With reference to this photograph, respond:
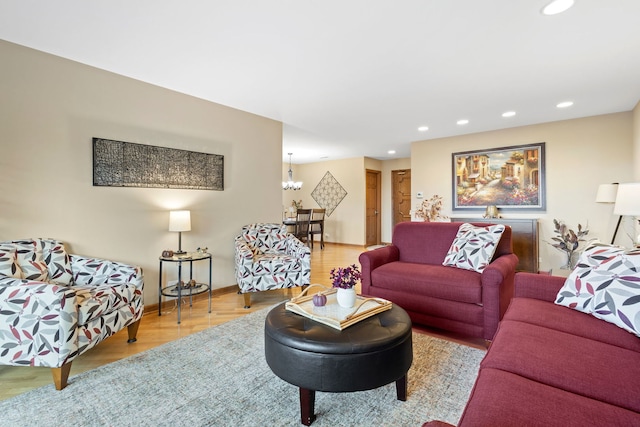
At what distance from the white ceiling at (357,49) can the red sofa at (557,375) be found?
6.18 ft

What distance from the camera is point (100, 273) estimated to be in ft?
8.18

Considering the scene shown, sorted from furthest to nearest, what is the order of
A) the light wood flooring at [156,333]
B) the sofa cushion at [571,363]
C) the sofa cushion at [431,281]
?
the sofa cushion at [431,281] < the light wood flooring at [156,333] < the sofa cushion at [571,363]

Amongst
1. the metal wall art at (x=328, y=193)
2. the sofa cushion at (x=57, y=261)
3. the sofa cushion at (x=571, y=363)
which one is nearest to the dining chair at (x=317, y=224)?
the metal wall art at (x=328, y=193)

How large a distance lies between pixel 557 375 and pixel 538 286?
106cm

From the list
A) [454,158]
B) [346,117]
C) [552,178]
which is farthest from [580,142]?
[346,117]

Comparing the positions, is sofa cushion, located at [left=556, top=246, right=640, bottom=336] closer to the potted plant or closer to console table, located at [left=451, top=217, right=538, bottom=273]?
the potted plant

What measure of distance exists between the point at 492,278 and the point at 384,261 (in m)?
1.04

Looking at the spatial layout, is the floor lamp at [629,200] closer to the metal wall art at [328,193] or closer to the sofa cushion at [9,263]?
the sofa cushion at [9,263]

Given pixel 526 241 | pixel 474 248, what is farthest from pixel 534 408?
pixel 526 241

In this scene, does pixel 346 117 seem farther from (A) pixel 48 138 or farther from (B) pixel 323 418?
(B) pixel 323 418

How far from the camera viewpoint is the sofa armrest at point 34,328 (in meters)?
1.78

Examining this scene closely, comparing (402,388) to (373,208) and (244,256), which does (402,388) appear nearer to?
(244,256)

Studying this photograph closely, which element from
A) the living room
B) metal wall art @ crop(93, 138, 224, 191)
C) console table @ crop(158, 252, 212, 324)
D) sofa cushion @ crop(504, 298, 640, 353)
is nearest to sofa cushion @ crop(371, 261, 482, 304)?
sofa cushion @ crop(504, 298, 640, 353)

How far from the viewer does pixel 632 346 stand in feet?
4.42
